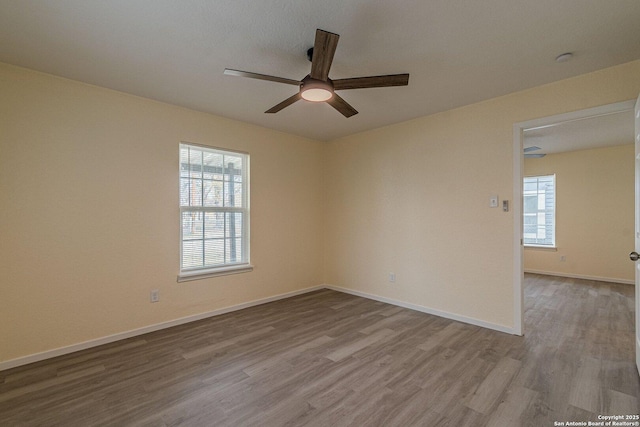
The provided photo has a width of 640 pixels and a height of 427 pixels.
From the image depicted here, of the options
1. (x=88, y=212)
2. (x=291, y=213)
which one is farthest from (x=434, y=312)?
(x=88, y=212)

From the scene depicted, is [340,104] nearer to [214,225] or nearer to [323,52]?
[323,52]

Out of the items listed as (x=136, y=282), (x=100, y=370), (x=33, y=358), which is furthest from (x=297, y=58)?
(x=33, y=358)

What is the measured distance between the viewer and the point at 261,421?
1.81 meters

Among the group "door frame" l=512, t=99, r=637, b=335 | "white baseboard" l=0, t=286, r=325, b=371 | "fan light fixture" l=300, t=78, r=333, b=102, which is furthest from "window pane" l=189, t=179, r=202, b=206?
"door frame" l=512, t=99, r=637, b=335

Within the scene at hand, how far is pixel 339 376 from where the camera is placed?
7.56ft

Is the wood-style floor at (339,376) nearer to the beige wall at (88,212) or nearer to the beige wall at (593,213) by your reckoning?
the beige wall at (88,212)

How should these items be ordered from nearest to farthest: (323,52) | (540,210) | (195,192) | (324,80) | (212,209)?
1. (323,52)
2. (324,80)
3. (195,192)
4. (212,209)
5. (540,210)

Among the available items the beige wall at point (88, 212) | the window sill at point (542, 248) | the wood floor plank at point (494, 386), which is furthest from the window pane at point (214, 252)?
the window sill at point (542, 248)

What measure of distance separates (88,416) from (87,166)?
7.08 feet

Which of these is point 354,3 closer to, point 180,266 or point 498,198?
point 498,198

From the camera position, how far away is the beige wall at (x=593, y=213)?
5273 mm

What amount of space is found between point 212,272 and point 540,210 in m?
6.72

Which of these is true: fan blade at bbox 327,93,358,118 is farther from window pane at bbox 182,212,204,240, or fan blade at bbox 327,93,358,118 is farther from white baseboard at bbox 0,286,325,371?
white baseboard at bbox 0,286,325,371

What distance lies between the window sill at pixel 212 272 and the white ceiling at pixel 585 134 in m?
4.51
